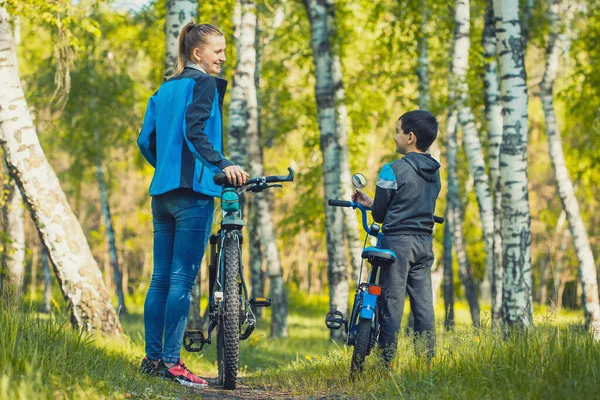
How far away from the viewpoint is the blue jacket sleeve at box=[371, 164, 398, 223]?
217 inches

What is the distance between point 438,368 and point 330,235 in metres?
7.45

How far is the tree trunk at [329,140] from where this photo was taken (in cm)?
1198

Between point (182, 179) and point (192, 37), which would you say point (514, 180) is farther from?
point (182, 179)

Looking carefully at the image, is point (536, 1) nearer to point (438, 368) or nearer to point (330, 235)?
point (330, 235)

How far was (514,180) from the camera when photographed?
28.6 ft

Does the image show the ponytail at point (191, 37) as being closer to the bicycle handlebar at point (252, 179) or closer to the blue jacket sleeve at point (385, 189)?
the bicycle handlebar at point (252, 179)

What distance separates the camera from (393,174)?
5.54 meters

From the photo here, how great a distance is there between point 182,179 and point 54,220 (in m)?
3.16

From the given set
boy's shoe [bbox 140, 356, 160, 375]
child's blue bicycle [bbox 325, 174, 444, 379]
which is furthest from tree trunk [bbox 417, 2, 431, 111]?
boy's shoe [bbox 140, 356, 160, 375]

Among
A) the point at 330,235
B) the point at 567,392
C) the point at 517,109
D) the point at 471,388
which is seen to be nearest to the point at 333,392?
the point at 471,388

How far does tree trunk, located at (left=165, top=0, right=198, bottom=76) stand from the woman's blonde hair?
135 inches

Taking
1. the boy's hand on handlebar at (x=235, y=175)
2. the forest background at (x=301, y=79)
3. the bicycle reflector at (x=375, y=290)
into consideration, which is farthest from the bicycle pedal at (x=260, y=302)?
the forest background at (x=301, y=79)

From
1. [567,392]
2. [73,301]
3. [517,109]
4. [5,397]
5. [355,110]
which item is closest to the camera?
[5,397]

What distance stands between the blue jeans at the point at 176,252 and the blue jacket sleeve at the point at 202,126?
312mm
